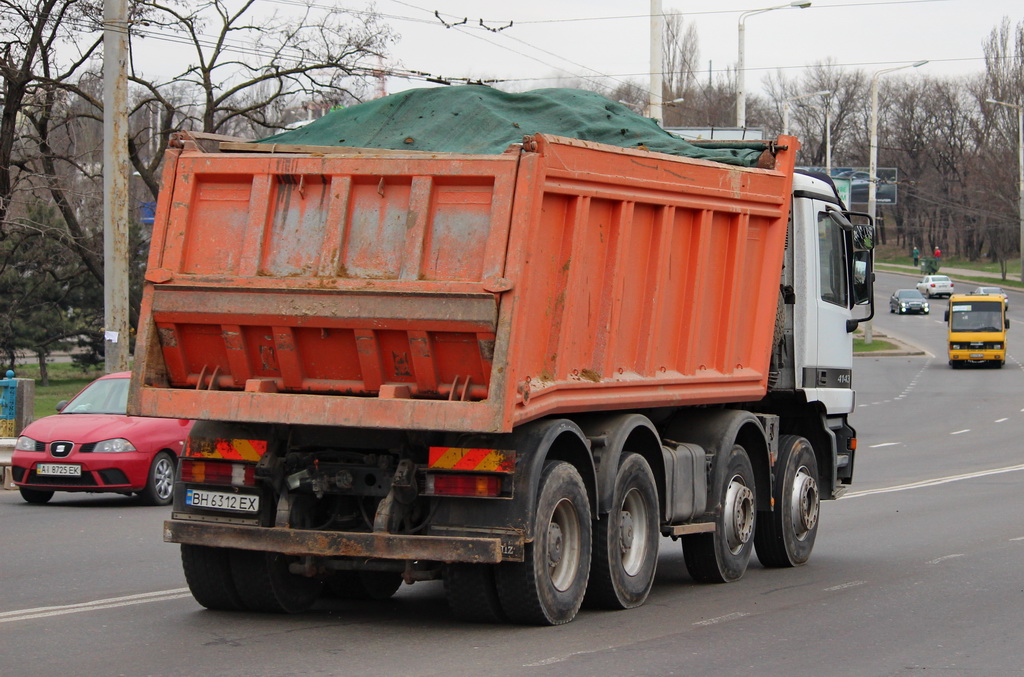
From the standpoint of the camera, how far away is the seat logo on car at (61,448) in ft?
49.9

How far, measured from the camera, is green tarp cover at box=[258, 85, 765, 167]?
8328 mm

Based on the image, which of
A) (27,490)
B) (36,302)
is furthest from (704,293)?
(36,302)

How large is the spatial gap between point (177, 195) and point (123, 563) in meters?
3.92

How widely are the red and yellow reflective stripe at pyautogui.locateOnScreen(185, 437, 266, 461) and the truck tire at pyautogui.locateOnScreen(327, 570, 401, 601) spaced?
4.93 ft

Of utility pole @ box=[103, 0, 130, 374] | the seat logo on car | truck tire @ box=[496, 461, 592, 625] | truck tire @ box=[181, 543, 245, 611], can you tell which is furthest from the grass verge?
truck tire @ box=[496, 461, 592, 625]

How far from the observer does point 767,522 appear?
1112 centimetres

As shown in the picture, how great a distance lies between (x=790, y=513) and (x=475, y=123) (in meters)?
4.63

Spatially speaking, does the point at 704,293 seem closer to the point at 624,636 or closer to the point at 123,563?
the point at 624,636

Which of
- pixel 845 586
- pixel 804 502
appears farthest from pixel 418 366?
pixel 804 502

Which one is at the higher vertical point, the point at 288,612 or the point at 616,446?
the point at 616,446

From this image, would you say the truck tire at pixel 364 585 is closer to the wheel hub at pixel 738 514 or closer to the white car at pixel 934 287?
the wheel hub at pixel 738 514

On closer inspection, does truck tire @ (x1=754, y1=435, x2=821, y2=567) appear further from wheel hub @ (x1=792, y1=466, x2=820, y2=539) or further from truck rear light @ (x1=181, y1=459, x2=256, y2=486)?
truck rear light @ (x1=181, y1=459, x2=256, y2=486)

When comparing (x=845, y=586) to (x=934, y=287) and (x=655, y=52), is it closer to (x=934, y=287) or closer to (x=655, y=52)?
(x=655, y=52)

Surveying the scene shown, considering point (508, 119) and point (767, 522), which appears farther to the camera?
point (767, 522)
